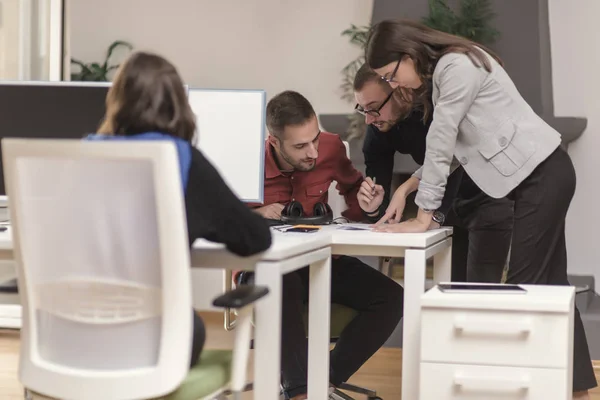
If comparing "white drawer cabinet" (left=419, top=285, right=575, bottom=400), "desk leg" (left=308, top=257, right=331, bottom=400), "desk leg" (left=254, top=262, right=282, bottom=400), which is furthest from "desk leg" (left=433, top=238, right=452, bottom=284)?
"desk leg" (left=254, top=262, right=282, bottom=400)

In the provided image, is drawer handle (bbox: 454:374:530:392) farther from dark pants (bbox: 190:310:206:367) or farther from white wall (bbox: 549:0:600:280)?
white wall (bbox: 549:0:600:280)

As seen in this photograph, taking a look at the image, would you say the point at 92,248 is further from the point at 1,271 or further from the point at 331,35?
the point at 331,35

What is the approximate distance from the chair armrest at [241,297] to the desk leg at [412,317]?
0.63 m

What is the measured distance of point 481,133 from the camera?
2.39 m

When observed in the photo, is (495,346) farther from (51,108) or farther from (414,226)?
(51,108)

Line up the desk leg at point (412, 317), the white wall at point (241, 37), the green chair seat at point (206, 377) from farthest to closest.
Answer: the white wall at point (241, 37), the desk leg at point (412, 317), the green chair seat at point (206, 377)

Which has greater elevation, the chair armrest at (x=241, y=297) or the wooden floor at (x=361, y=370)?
the chair armrest at (x=241, y=297)

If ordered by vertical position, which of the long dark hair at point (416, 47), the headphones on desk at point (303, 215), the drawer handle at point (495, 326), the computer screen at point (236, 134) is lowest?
the drawer handle at point (495, 326)

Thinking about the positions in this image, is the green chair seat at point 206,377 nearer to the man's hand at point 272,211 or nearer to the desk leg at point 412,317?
the desk leg at point 412,317

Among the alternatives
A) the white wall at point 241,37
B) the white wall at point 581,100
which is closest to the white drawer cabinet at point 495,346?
the white wall at point 581,100

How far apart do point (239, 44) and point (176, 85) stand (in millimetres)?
3663

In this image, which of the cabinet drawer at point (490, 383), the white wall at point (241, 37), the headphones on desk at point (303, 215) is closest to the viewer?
the cabinet drawer at point (490, 383)

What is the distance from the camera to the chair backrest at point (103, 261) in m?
1.52

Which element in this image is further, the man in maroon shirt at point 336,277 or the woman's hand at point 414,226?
the man in maroon shirt at point 336,277
